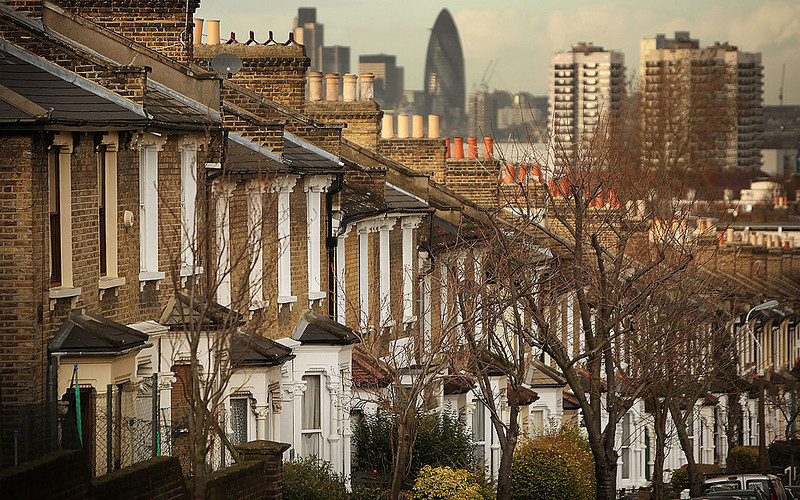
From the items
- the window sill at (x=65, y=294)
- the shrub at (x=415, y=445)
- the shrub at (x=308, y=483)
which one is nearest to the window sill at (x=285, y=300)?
the shrub at (x=308, y=483)

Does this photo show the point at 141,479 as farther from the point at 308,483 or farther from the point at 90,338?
the point at 308,483

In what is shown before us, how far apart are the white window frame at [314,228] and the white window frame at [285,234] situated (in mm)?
839

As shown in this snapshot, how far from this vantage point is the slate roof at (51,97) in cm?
1877

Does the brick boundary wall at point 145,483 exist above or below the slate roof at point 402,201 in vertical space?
below

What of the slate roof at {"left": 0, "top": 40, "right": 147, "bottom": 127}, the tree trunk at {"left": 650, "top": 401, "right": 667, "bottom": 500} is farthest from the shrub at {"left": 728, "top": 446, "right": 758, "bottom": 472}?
the slate roof at {"left": 0, "top": 40, "right": 147, "bottom": 127}

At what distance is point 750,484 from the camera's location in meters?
33.9

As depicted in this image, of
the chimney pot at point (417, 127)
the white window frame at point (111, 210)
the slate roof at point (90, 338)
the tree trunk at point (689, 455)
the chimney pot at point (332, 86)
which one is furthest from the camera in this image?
the chimney pot at point (417, 127)

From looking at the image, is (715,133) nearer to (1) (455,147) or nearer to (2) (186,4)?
(1) (455,147)

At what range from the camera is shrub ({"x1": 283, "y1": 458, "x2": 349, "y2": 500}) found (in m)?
23.5

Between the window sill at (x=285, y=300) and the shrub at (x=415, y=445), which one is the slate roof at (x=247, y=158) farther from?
the shrub at (x=415, y=445)

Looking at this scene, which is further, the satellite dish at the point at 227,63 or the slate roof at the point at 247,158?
the satellite dish at the point at 227,63

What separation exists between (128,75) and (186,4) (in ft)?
17.1

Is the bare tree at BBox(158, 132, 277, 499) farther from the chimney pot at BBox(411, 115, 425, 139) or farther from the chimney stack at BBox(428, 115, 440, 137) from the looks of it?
the chimney stack at BBox(428, 115, 440, 137)

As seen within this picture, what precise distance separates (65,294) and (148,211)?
9.66 ft
